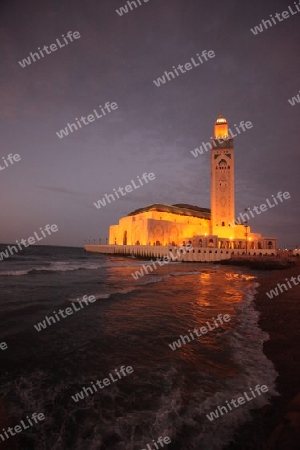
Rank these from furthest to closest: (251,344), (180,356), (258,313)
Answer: (258,313) → (251,344) → (180,356)

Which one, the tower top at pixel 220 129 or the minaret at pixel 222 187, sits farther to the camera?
the tower top at pixel 220 129

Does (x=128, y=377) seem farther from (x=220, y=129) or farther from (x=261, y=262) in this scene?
(x=220, y=129)

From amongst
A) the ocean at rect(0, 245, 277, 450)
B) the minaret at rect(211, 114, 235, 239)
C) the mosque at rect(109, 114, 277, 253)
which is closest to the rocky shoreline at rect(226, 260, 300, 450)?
the ocean at rect(0, 245, 277, 450)

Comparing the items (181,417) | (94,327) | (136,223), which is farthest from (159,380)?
(136,223)

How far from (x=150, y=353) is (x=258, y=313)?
19.8 feet

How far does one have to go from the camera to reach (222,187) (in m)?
62.2

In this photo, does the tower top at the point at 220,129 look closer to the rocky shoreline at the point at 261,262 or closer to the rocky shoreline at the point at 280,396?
the rocky shoreline at the point at 261,262

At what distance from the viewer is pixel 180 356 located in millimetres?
6180

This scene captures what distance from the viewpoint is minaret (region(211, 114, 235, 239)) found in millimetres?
61491

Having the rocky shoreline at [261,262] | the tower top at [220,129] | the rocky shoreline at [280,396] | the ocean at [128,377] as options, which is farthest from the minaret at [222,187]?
the ocean at [128,377]

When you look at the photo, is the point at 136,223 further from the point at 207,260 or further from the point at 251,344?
the point at 251,344

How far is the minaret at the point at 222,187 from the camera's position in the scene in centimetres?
6149

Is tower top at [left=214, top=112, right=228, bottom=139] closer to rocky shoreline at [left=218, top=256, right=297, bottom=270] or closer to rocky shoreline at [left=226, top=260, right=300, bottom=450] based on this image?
rocky shoreline at [left=218, top=256, right=297, bottom=270]

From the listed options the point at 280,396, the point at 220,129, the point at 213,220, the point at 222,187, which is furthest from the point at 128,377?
the point at 220,129
